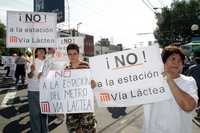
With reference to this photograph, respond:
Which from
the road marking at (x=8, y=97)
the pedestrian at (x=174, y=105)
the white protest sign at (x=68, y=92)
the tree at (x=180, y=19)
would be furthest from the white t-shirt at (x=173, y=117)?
the tree at (x=180, y=19)

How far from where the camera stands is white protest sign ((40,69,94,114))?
579cm

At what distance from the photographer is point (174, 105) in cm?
387

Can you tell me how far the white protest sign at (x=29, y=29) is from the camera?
857 centimetres

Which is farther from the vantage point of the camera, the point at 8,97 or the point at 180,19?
the point at 180,19

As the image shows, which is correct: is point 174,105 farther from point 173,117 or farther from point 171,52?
point 171,52

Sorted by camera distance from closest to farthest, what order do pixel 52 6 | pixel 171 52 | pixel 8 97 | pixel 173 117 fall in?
pixel 173 117 → pixel 171 52 → pixel 8 97 → pixel 52 6

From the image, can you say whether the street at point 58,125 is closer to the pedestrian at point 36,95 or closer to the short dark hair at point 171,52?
the pedestrian at point 36,95

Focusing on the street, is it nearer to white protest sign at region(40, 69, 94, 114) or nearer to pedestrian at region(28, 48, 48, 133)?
pedestrian at region(28, 48, 48, 133)

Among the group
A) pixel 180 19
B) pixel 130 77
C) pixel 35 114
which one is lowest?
pixel 35 114

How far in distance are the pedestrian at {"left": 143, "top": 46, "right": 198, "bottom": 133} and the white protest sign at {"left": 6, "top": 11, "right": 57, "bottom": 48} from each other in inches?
194

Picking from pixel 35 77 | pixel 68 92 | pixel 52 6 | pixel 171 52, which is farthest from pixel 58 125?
pixel 52 6

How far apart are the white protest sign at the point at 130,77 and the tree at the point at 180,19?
56.8m

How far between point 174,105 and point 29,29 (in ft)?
17.4

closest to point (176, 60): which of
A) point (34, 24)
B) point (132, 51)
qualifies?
point (132, 51)
